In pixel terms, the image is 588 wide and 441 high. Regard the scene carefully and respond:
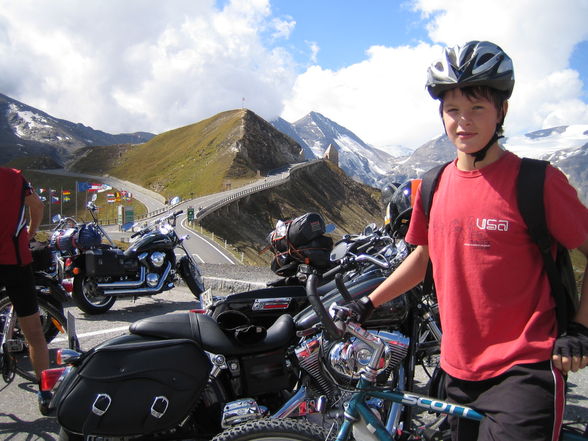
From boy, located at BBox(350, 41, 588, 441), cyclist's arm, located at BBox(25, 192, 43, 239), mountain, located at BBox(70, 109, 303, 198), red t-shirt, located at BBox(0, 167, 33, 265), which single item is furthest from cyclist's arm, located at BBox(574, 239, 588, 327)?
mountain, located at BBox(70, 109, 303, 198)

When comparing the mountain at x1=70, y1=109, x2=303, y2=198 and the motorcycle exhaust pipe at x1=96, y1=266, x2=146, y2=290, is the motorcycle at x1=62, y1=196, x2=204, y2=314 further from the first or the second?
the mountain at x1=70, y1=109, x2=303, y2=198

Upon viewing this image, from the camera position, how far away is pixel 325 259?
215 inches

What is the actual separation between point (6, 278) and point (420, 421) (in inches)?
138

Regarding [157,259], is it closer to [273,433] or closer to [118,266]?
[118,266]

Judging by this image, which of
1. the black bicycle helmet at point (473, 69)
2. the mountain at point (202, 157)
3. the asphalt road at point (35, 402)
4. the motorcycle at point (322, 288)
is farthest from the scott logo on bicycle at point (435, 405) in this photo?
the mountain at point (202, 157)

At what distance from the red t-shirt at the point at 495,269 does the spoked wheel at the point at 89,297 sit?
246 inches

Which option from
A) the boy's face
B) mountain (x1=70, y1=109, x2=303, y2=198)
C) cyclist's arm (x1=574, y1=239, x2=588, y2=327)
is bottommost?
cyclist's arm (x1=574, y1=239, x2=588, y2=327)

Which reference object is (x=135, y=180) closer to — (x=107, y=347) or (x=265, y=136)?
(x=265, y=136)

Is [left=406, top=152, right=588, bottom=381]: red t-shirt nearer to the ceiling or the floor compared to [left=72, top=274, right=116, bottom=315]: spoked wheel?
nearer to the ceiling

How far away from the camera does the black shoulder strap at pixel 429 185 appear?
2.14m

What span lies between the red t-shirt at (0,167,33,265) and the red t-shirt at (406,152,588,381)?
11.1 ft

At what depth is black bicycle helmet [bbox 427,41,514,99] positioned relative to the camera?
6.22 ft

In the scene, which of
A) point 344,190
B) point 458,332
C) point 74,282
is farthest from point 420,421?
point 344,190

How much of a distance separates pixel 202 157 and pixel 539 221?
332ft
